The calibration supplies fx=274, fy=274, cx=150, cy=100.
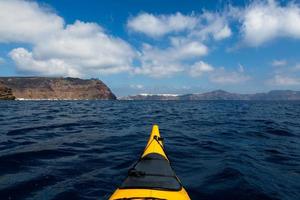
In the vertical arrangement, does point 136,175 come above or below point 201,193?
above

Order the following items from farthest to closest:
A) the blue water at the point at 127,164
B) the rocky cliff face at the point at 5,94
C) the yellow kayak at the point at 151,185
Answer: the rocky cliff face at the point at 5,94 → the blue water at the point at 127,164 → the yellow kayak at the point at 151,185

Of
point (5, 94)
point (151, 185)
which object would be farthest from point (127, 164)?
point (5, 94)

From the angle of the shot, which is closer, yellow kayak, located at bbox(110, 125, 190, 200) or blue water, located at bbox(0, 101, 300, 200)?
yellow kayak, located at bbox(110, 125, 190, 200)

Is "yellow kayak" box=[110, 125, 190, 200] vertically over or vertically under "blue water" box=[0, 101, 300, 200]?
over

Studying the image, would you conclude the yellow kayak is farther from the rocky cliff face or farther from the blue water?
the rocky cliff face

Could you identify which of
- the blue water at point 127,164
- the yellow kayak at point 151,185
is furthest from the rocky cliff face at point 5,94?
the yellow kayak at point 151,185

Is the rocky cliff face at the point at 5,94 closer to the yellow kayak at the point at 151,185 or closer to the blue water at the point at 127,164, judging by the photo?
the blue water at the point at 127,164

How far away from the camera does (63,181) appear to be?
27.3 feet

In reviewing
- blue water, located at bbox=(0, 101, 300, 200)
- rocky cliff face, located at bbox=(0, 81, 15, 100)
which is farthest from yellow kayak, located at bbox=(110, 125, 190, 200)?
rocky cliff face, located at bbox=(0, 81, 15, 100)

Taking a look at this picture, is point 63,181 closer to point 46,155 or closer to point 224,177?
point 46,155

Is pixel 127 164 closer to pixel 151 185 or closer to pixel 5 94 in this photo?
pixel 151 185

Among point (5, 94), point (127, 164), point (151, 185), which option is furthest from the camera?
point (5, 94)

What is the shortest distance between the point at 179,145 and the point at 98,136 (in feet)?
16.9

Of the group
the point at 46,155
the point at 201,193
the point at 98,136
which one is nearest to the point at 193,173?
the point at 201,193
